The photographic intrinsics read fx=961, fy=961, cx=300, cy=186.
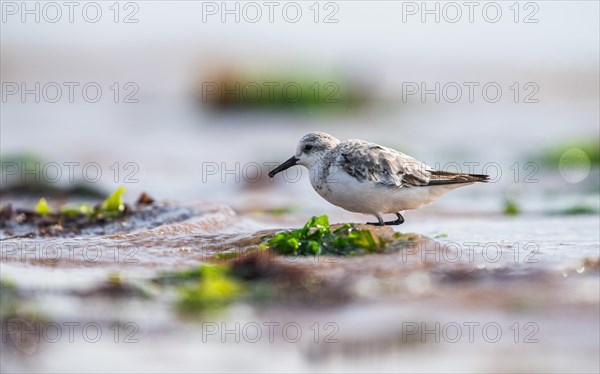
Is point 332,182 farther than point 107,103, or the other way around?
point 107,103

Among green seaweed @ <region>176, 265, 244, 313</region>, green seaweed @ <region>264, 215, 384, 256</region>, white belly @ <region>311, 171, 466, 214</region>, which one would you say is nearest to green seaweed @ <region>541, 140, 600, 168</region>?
white belly @ <region>311, 171, 466, 214</region>

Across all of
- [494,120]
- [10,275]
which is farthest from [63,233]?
[494,120]

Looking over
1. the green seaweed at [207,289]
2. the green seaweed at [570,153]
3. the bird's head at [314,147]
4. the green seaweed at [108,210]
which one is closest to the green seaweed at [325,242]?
the green seaweed at [207,289]

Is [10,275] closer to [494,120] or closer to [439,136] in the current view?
[439,136]

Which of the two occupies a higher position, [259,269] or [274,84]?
[274,84]

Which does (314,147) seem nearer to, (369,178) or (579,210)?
(369,178)

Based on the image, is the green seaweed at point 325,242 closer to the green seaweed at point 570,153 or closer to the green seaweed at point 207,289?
the green seaweed at point 207,289
